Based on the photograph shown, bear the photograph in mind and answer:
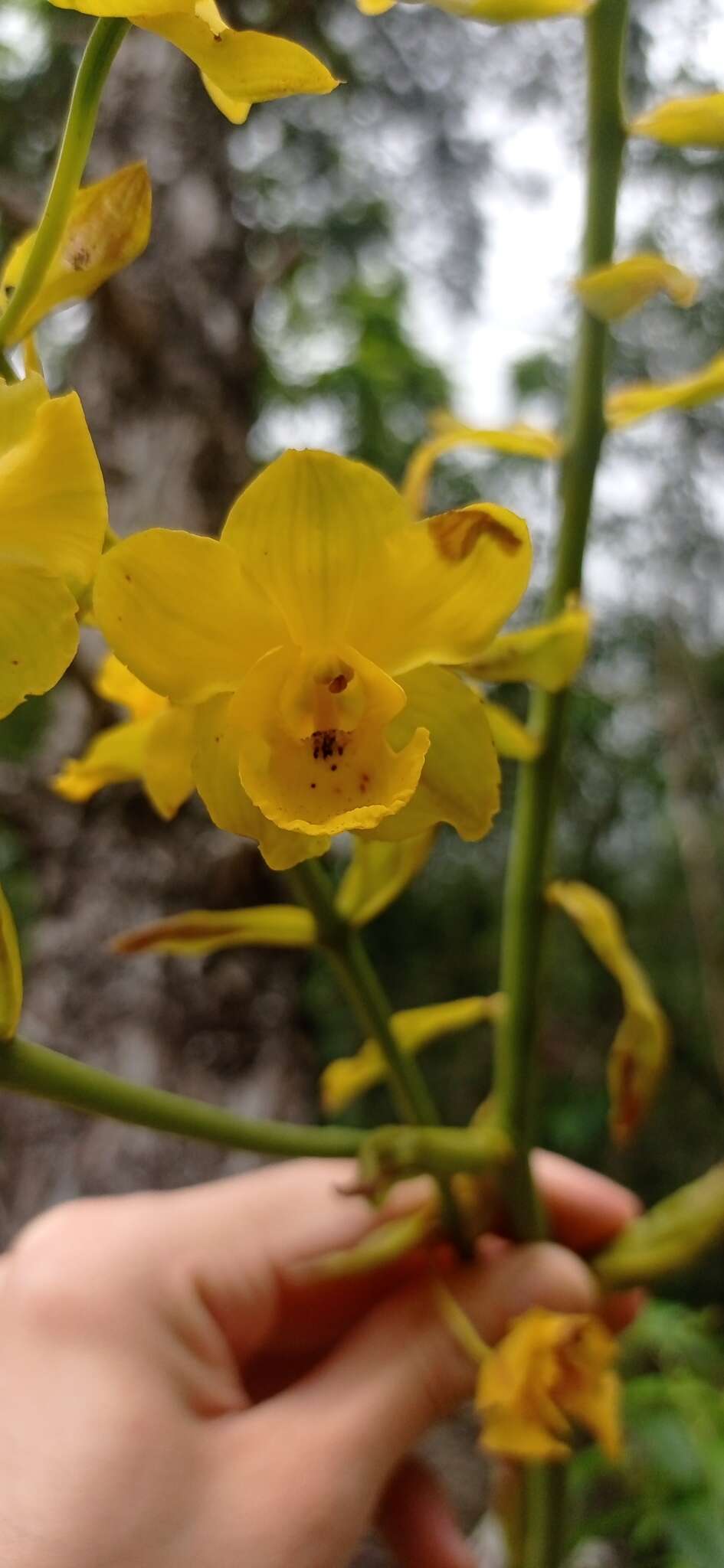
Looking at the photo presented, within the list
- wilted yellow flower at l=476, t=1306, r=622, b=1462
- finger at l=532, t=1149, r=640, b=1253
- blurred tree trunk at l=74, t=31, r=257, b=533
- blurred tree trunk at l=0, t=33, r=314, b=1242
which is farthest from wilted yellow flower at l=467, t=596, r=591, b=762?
blurred tree trunk at l=74, t=31, r=257, b=533

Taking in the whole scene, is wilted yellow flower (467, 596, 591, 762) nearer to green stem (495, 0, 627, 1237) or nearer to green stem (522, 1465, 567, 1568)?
green stem (495, 0, 627, 1237)

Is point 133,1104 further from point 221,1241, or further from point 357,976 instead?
point 221,1241

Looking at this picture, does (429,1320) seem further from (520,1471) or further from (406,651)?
(406,651)

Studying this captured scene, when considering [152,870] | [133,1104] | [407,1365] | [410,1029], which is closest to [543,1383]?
[407,1365]

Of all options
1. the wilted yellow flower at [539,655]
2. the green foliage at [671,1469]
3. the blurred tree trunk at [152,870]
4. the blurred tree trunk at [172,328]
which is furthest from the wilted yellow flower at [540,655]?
the blurred tree trunk at [172,328]

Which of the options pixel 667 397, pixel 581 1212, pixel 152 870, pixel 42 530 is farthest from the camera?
pixel 152 870

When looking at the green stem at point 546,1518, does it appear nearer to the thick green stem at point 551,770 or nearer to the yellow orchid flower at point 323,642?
the thick green stem at point 551,770

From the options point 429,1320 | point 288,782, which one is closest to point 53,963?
point 429,1320
